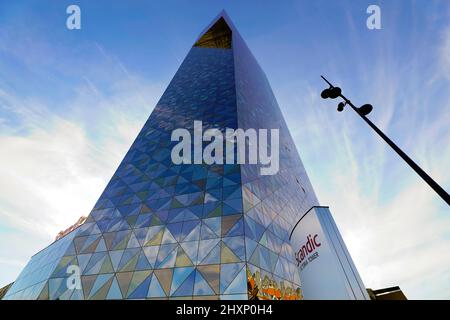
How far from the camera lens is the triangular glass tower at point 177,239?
37.2 feet

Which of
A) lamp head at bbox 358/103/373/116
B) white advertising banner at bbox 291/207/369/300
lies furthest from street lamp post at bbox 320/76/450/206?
white advertising banner at bbox 291/207/369/300

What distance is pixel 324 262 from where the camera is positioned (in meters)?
9.08

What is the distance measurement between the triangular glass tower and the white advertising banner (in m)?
2.56

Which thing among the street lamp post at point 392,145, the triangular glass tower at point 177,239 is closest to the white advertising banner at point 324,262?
the triangular glass tower at point 177,239

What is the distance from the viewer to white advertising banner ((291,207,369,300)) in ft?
27.0

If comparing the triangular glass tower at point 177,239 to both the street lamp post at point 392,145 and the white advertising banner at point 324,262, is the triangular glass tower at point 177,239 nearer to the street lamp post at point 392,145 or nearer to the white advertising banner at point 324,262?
the white advertising banner at point 324,262

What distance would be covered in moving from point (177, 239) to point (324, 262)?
8.17 metres

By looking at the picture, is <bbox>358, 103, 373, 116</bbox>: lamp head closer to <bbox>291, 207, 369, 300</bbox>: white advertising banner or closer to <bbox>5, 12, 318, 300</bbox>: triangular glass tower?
<bbox>291, 207, 369, 300</bbox>: white advertising banner

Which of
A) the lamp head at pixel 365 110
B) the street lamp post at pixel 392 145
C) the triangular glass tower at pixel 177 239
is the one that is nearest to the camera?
the street lamp post at pixel 392 145

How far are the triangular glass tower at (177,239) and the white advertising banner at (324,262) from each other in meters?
2.56

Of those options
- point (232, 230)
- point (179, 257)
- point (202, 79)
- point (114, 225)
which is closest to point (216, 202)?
point (232, 230)
